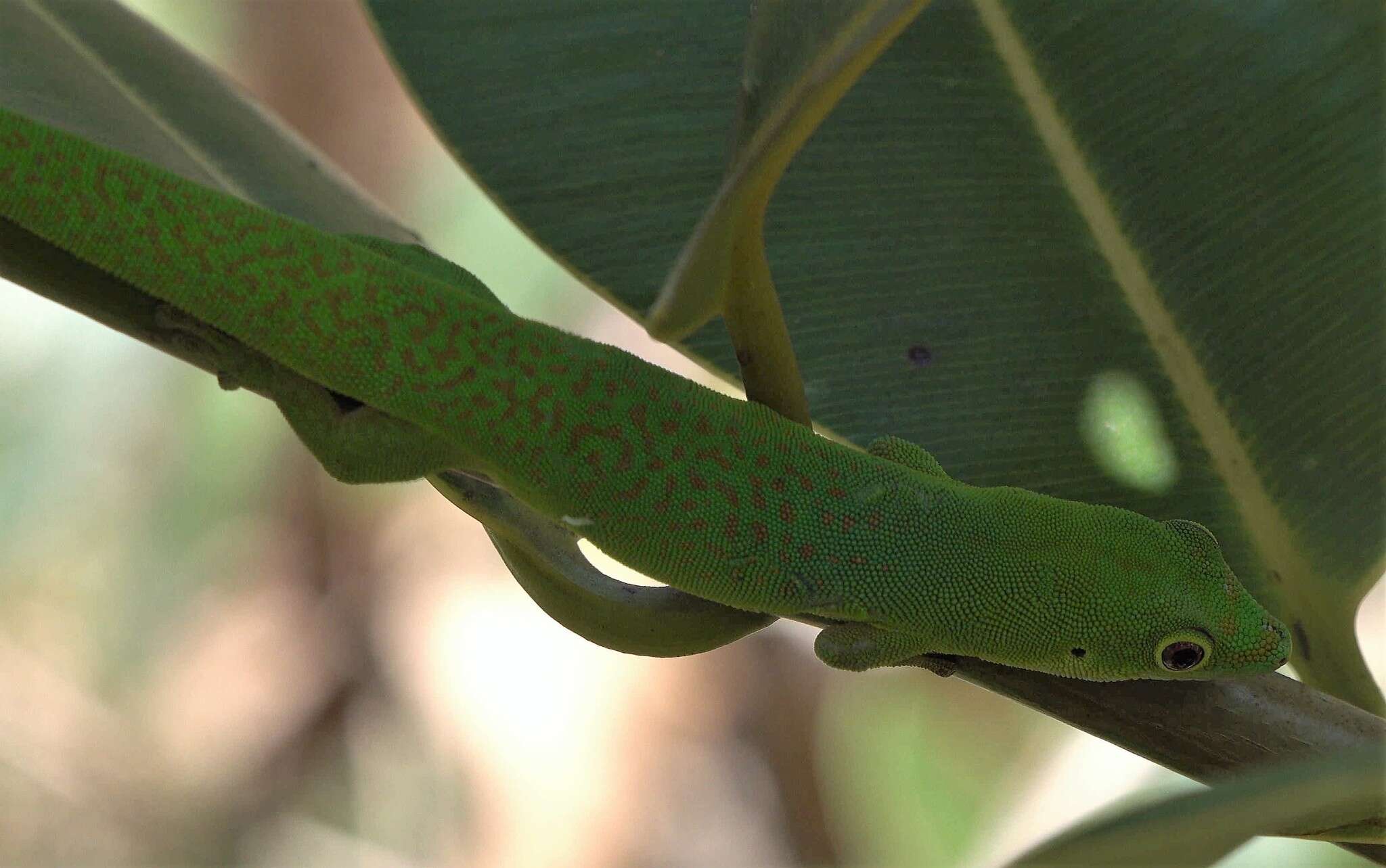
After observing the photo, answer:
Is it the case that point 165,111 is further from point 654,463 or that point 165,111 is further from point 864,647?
point 864,647

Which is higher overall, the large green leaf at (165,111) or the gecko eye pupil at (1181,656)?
the large green leaf at (165,111)

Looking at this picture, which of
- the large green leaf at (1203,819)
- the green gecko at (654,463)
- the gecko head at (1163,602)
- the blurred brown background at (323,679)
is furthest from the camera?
the blurred brown background at (323,679)

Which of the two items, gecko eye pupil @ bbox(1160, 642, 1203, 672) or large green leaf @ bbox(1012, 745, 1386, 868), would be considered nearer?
large green leaf @ bbox(1012, 745, 1386, 868)

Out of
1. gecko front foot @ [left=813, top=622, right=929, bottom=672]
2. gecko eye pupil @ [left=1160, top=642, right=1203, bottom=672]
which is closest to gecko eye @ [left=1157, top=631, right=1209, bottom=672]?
gecko eye pupil @ [left=1160, top=642, right=1203, bottom=672]

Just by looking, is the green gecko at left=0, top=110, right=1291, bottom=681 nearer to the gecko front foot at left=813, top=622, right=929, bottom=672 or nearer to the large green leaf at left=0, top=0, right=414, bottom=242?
the gecko front foot at left=813, top=622, right=929, bottom=672

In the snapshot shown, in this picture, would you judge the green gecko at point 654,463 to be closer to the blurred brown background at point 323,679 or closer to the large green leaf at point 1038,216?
the large green leaf at point 1038,216

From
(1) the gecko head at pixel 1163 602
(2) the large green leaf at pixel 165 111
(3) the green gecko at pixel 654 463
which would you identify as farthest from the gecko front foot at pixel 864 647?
(2) the large green leaf at pixel 165 111

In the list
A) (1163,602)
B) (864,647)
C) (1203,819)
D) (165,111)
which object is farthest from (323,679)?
(1203,819)

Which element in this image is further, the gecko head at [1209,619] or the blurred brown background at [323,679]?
the blurred brown background at [323,679]

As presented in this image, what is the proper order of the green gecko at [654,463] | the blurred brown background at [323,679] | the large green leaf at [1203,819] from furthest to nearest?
the blurred brown background at [323,679]
the green gecko at [654,463]
the large green leaf at [1203,819]
